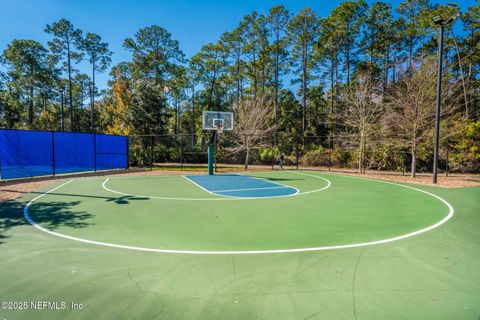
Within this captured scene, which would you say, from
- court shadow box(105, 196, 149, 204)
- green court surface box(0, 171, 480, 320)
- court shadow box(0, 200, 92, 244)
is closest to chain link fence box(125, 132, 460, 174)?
court shadow box(105, 196, 149, 204)

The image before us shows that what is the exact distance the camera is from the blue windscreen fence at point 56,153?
13.1 m

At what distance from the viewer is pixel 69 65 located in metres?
32.4

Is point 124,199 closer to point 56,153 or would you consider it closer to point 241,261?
point 241,261

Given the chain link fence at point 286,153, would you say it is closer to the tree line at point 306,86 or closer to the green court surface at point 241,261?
the tree line at point 306,86

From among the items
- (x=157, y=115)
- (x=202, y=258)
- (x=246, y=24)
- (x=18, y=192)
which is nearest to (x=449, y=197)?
(x=202, y=258)

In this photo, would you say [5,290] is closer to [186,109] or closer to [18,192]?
[18,192]

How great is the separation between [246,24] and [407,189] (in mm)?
Result: 27195

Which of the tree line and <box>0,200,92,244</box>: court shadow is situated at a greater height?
the tree line

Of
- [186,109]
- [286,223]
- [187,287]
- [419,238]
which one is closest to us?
[187,287]

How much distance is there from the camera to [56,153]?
15156 millimetres

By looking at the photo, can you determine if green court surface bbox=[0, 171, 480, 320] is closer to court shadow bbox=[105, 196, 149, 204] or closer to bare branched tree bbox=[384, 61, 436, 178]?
court shadow bbox=[105, 196, 149, 204]

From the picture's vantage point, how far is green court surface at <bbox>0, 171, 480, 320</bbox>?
297cm

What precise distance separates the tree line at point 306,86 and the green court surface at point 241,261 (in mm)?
11912

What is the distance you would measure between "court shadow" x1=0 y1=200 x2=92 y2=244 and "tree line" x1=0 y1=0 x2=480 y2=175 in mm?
14484
